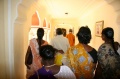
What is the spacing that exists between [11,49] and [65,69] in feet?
3.69

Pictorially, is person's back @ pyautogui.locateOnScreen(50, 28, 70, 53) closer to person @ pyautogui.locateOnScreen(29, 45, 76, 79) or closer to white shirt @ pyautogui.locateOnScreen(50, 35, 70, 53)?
white shirt @ pyautogui.locateOnScreen(50, 35, 70, 53)

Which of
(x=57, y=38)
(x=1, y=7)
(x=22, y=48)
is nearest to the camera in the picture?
(x=1, y=7)

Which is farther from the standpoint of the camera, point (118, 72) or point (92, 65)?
point (118, 72)

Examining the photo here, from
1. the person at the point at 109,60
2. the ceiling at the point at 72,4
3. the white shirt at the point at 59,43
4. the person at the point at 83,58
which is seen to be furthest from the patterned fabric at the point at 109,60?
the ceiling at the point at 72,4

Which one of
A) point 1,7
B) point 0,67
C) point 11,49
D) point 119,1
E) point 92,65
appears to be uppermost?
point 119,1

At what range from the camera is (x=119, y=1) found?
97.7 inches

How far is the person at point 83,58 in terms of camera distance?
1604 mm

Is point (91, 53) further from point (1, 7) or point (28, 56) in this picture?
point (1, 7)

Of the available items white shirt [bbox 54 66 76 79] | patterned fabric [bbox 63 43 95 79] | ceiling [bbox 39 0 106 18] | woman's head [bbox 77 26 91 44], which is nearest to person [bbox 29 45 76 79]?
white shirt [bbox 54 66 76 79]

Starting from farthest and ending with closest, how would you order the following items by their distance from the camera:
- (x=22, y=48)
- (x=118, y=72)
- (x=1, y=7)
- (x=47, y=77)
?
1. (x=22, y=48)
2. (x=1, y=7)
3. (x=118, y=72)
4. (x=47, y=77)

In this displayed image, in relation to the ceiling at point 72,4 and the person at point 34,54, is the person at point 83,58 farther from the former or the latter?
the ceiling at point 72,4

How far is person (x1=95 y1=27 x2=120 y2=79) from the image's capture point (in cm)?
170

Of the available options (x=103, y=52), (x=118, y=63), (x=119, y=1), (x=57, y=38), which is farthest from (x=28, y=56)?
(x=119, y=1)

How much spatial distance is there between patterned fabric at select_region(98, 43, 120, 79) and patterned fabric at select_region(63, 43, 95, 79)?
0.57ft
